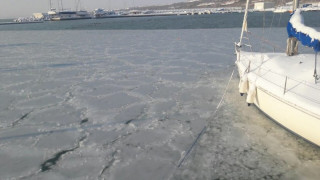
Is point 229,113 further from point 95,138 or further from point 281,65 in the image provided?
point 95,138

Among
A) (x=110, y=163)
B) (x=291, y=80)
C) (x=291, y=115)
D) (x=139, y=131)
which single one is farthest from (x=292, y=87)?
(x=110, y=163)

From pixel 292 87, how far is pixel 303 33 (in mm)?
2076

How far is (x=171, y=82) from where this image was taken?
591 inches

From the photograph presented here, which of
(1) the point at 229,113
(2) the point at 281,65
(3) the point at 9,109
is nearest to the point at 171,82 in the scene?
(1) the point at 229,113

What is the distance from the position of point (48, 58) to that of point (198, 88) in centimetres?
1574

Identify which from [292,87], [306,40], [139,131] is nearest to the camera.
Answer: [292,87]

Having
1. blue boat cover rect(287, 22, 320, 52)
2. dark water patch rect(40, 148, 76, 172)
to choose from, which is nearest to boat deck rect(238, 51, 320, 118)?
blue boat cover rect(287, 22, 320, 52)

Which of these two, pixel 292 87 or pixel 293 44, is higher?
pixel 293 44

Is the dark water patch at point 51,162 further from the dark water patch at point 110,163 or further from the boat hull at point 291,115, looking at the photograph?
the boat hull at point 291,115

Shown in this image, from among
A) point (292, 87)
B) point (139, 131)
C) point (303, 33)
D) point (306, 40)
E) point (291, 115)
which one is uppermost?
point (303, 33)

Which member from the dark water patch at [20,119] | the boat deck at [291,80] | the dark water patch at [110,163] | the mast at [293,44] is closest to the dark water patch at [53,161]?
the dark water patch at [110,163]

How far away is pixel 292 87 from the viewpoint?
857 centimetres

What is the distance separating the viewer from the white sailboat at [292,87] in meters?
7.34

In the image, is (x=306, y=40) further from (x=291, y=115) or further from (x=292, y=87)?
(x=291, y=115)
